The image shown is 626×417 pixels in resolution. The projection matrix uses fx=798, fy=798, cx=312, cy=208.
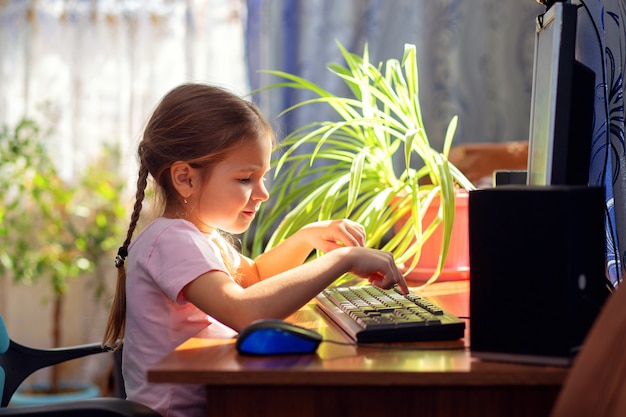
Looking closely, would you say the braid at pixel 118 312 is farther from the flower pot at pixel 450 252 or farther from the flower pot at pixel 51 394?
the flower pot at pixel 51 394

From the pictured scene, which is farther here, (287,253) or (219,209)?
(287,253)

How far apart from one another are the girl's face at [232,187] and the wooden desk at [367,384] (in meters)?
0.48

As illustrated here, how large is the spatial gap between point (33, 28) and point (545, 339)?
3.14 m

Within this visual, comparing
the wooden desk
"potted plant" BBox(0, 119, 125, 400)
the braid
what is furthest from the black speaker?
"potted plant" BBox(0, 119, 125, 400)

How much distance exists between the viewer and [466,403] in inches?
32.1

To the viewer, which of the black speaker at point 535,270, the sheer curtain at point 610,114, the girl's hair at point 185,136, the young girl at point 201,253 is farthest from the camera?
the girl's hair at point 185,136

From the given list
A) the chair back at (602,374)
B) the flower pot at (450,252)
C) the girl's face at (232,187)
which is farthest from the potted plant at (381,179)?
the chair back at (602,374)

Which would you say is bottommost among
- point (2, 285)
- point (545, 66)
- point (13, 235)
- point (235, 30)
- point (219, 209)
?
point (2, 285)

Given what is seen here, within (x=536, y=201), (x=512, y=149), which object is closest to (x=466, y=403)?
(x=536, y=201)

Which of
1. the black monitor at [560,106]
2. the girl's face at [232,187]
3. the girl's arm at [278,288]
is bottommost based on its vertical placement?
the girl's arm at [278,288]

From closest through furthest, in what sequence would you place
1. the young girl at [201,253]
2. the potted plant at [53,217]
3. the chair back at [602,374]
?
the chair back at [602,374]
the young girl at [201,253]
the potted plant at [53,217]

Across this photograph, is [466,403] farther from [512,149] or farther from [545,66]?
[512,149]

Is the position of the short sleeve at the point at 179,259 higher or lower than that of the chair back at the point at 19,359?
higher

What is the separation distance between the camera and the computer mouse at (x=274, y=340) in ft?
2.83
